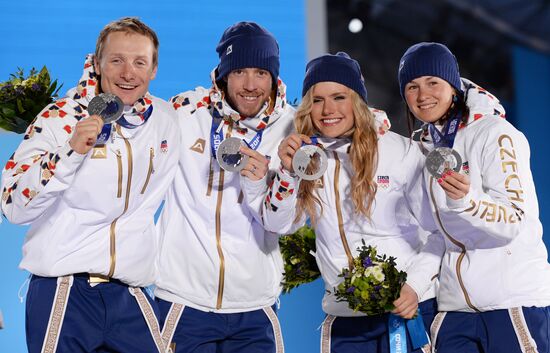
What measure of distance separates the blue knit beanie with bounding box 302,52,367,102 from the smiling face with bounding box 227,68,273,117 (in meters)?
0.20

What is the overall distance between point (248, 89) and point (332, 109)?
14.6 inches

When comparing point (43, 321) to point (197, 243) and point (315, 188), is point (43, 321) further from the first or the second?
point (315, 188)

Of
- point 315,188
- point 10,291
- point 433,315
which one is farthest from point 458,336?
point 10,291

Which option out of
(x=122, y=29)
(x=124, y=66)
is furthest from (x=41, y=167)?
(x=122, y=29)

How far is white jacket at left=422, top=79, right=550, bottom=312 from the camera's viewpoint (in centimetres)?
298

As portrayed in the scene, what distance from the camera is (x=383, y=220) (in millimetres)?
3322

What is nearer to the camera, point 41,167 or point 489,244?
point 41,167

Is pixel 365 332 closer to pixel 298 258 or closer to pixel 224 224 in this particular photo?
pixel 298 258

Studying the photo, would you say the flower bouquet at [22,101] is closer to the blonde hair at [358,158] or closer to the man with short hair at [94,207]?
the man with short hair at [94,207]

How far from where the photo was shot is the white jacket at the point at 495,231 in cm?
298

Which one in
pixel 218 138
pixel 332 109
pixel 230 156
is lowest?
pixel 230 156

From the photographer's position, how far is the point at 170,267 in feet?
10.9

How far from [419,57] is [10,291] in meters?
2.59

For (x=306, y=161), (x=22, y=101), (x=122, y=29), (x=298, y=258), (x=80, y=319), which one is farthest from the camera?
(x=298, y=258)
